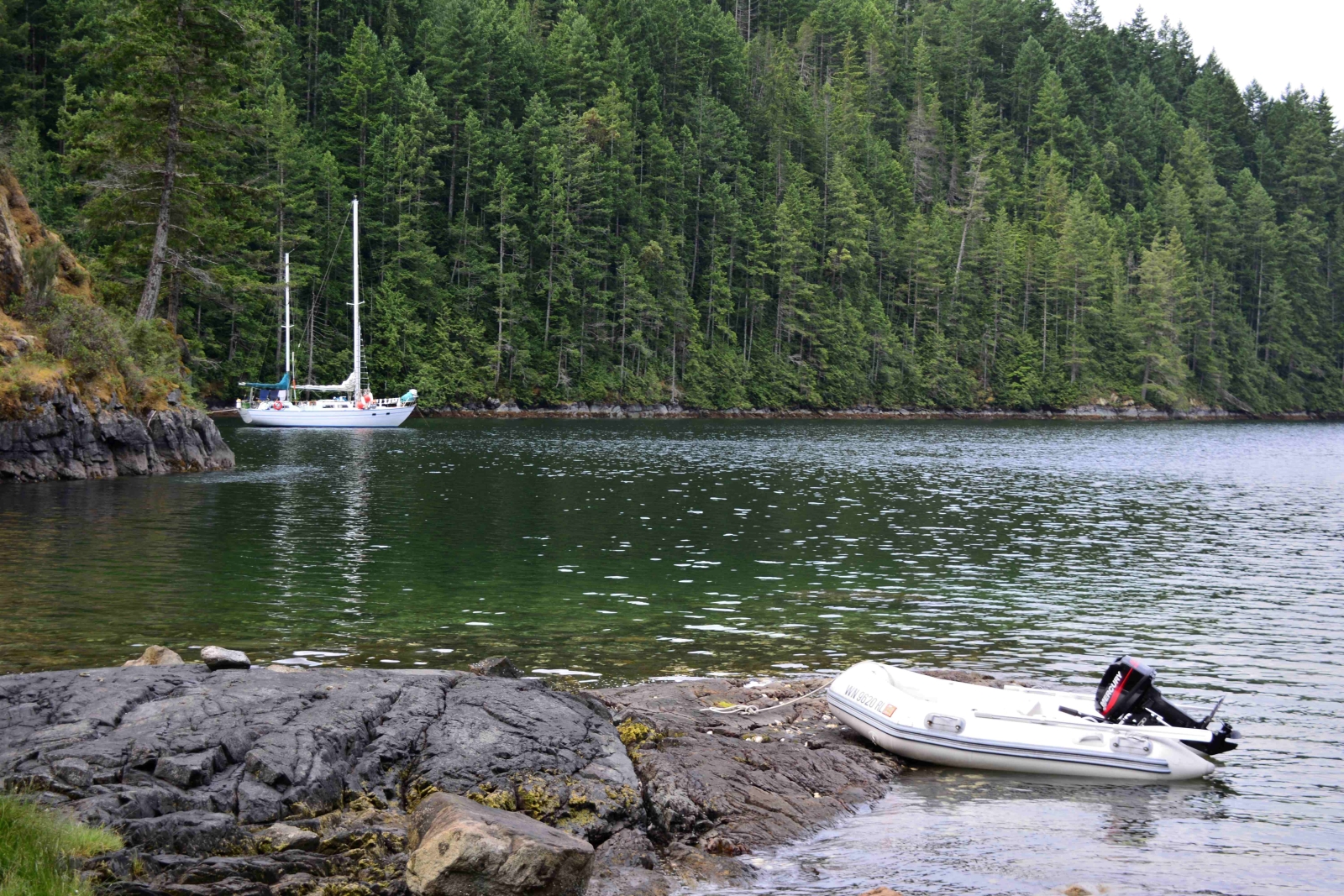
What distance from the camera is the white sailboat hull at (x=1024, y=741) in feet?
37.8

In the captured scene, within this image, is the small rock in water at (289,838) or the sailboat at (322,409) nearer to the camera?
the small rock in water at (289,838)

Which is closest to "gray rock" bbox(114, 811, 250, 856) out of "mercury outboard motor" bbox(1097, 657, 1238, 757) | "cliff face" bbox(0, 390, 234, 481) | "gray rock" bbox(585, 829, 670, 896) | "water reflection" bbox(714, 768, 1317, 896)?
"gray rock" bbox(585, 829, 670, 896)

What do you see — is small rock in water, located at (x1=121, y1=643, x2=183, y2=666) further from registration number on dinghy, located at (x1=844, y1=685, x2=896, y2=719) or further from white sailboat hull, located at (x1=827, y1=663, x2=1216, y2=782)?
white sailboat hull, located at (x1=827, y1=663, x2=1216, y2=782)

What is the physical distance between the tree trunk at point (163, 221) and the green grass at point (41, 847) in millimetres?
39579

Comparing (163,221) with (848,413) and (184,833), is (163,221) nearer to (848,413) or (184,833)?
(184,833)

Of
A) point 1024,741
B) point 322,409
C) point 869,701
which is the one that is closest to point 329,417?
point 322,409

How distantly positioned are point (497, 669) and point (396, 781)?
243 cm

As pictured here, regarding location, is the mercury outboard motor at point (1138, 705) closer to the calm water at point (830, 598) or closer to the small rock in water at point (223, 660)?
the calm water at point (830, 598)

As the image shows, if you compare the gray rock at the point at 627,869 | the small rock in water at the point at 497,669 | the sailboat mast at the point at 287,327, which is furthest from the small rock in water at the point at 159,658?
the sailboat mast at the point at 287,327

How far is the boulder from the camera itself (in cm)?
754

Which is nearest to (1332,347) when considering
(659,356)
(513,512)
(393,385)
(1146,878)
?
(659,356)

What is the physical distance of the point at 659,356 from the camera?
99500 mm

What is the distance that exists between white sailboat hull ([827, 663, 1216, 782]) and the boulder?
4813 millimetres

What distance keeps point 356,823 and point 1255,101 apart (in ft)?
671
